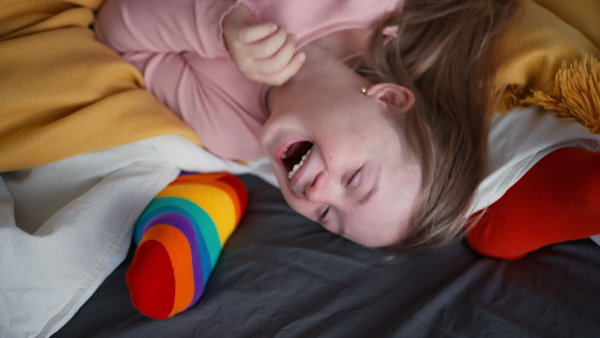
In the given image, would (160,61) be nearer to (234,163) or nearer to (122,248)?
(234,163)

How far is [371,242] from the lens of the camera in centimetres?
98

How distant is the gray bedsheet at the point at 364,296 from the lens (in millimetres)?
859

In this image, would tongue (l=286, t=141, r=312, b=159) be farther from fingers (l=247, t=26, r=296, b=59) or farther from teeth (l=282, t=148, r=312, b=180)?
fingers (l=247, t=26, r=296, b=59)

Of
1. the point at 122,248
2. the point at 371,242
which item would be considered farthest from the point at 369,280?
the point at 122,248

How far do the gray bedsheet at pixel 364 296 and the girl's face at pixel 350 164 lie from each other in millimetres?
89

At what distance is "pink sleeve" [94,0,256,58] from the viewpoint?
1.08 metres

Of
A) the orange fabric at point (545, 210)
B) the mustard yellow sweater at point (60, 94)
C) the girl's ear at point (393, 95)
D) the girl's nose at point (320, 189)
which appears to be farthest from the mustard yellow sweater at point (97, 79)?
the girl's nose at point (320, 189)

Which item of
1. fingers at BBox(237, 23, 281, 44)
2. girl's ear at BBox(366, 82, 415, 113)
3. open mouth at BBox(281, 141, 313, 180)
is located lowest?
open mouth at BBox(281, 141, 313, 180)

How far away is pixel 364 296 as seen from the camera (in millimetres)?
943

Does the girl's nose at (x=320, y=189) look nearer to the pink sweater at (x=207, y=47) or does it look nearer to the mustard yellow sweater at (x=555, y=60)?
the pink sweater at (x=207, y=47)

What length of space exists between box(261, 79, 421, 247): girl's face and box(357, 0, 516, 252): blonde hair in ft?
0.13

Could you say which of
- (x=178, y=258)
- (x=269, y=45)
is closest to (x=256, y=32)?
(x=269, y=45)

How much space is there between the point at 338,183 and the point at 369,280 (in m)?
0.22

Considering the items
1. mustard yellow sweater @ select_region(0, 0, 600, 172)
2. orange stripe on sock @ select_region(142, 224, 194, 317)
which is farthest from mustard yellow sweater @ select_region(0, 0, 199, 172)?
orange stripe on sock @ select_region(142, 224, 194, 317)
